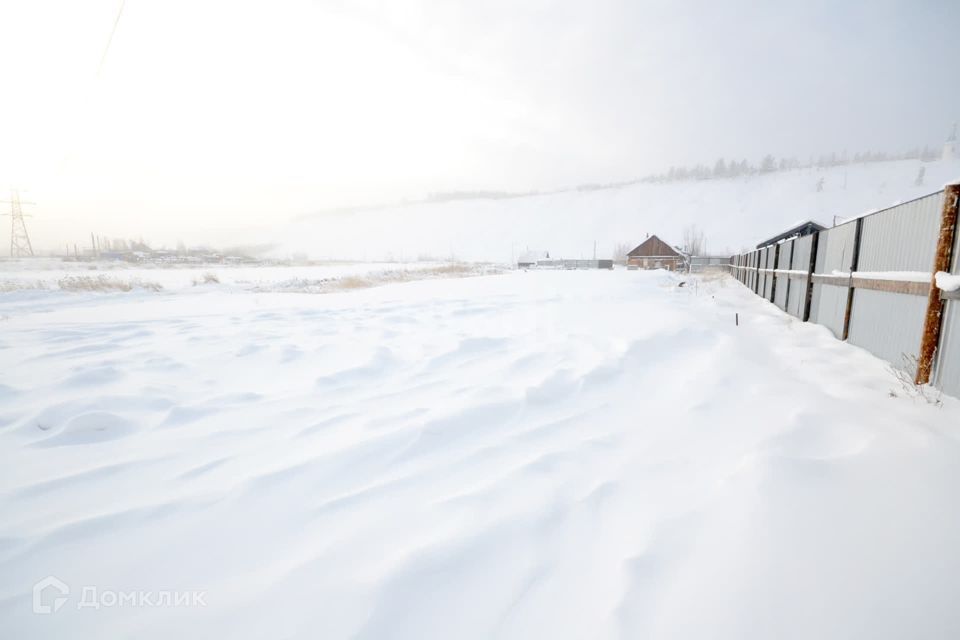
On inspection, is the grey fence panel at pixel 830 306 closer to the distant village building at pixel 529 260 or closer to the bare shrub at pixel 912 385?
the bare shrub at pixel 912 385

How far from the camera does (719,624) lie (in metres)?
1.29

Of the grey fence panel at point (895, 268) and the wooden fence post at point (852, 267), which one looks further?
the wooden fence post at point (852, 267)

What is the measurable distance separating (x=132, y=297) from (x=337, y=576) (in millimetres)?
14169

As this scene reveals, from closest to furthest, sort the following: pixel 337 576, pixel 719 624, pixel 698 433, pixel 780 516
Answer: pixel 719 624, pixel 337 576, pixel 780 516, pixel 698 433

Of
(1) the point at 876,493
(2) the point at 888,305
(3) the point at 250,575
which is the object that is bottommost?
(3) the point at 250,575

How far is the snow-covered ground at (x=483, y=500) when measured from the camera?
1368 millimetres

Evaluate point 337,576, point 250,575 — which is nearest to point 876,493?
point 337,576

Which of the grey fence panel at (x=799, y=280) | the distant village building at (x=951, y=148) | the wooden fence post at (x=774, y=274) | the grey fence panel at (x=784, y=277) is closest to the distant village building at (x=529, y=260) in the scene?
the wooden fence post at (x=774, y=274)

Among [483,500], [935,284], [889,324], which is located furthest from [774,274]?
[483,500]

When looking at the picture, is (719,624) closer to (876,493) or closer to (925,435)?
(876,493)

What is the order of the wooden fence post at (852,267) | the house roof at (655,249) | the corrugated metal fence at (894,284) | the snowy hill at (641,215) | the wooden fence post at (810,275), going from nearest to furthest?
the corrugated metal fence at (894,284) < the wooden fence post at (852,267) < the wooden fence post at (810,275) < the house roof at (655,249) < the snowy hill at (641,215)

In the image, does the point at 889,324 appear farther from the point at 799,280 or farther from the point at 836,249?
the point at 799,280

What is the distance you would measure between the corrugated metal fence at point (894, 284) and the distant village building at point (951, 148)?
133 m

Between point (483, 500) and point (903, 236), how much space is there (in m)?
5.06
